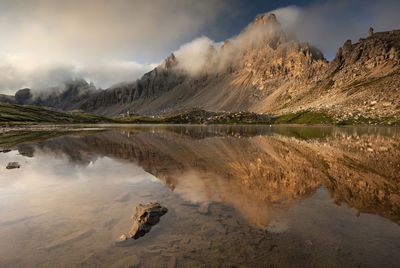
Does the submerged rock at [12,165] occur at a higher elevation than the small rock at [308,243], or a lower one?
higher

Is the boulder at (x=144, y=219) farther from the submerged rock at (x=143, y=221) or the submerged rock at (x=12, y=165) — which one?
the submerged rock at (x=12, y=165)

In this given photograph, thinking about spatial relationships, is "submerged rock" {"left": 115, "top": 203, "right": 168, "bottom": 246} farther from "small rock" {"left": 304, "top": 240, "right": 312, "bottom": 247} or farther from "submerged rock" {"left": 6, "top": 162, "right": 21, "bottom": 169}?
"submerged rock" {"left": 6, "top": 162, "right": 21, "bottom": 169}

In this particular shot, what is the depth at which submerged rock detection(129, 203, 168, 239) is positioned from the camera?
9.06 metres

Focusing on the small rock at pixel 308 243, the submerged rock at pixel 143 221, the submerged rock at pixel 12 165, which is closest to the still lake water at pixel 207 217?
the small rock at pixel 308 243

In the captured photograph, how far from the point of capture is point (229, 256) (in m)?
7.48

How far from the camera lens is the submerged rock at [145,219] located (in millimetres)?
9062

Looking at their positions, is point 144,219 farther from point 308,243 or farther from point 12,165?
point 12,165

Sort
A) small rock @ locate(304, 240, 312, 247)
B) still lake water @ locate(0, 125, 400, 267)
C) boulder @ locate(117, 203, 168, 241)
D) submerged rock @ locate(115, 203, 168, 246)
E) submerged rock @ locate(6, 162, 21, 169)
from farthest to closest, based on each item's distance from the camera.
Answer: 1. submerged rock @ locate(6, 162, 21, 169)
2. boulder @ locate(117, 203, 168, 241)
3. submerged rock @ locate(115, 203, 168, 246)
4. small rock @ locate(304, 240, 312, 247)
5. still lake water @ locate(0, 125, 400, 267)

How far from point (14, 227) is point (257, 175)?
15776 mm

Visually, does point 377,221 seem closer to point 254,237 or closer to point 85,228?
point 254,237

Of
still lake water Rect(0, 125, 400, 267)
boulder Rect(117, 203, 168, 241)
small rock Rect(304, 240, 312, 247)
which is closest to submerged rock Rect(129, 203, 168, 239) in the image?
boulder Rect(117, 203, 168, 241)

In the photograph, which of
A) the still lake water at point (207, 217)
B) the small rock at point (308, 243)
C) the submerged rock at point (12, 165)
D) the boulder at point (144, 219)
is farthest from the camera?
the submerged rock at point (12, 165)

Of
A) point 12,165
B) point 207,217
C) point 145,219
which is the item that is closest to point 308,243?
point 207,217

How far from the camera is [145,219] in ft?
31.9
